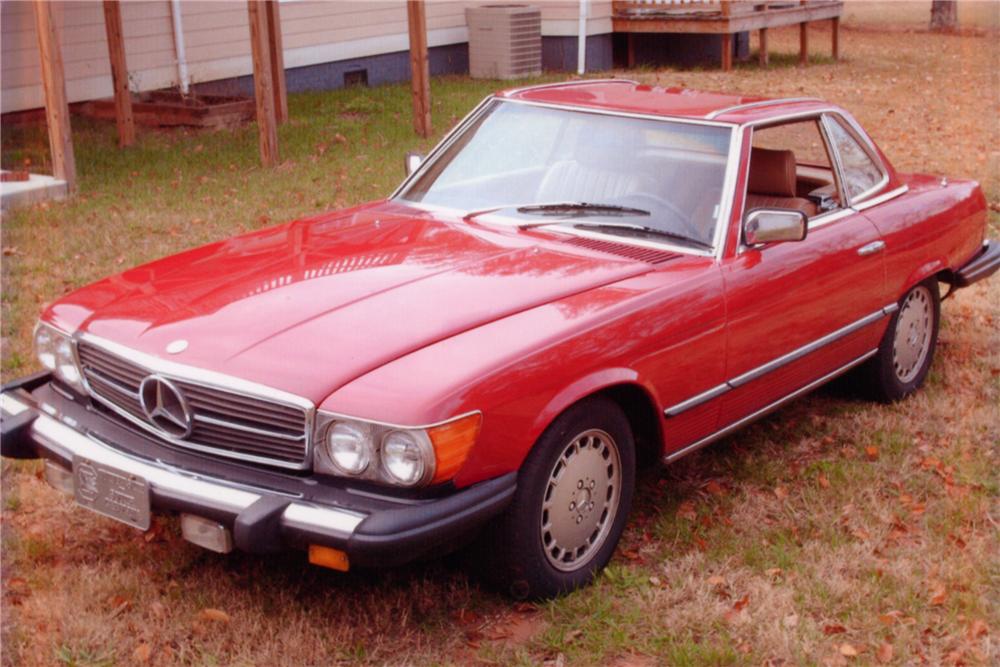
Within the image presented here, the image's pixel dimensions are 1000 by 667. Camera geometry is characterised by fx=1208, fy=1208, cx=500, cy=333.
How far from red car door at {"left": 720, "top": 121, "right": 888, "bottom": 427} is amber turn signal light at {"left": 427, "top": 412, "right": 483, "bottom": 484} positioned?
1406 millimetres

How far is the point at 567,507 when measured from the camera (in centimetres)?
396

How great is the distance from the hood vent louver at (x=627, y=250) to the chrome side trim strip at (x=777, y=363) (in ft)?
1.71

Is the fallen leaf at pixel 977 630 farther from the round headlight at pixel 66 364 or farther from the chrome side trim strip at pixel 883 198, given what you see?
the round headlight at pixel 66 364

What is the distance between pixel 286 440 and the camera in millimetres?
3496

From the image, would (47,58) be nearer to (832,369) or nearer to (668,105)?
(668,105)

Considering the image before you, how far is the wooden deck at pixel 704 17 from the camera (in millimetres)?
18219

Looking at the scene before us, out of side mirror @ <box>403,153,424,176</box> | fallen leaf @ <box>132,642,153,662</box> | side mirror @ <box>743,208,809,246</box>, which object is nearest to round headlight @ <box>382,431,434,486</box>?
fallen leaf @ <box>132,642,153,662</box>

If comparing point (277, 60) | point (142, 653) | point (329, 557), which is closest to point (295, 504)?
point (329, 557)

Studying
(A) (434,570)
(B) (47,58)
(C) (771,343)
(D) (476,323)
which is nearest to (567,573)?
(A) (434,570)

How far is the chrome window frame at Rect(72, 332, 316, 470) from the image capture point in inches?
136

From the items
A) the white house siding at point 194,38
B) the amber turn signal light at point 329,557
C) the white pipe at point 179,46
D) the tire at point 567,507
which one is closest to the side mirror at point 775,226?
the tire at point 567,507

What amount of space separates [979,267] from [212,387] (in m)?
4.35

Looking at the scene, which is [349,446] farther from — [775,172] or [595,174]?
[775,172]

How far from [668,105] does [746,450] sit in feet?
5.17
